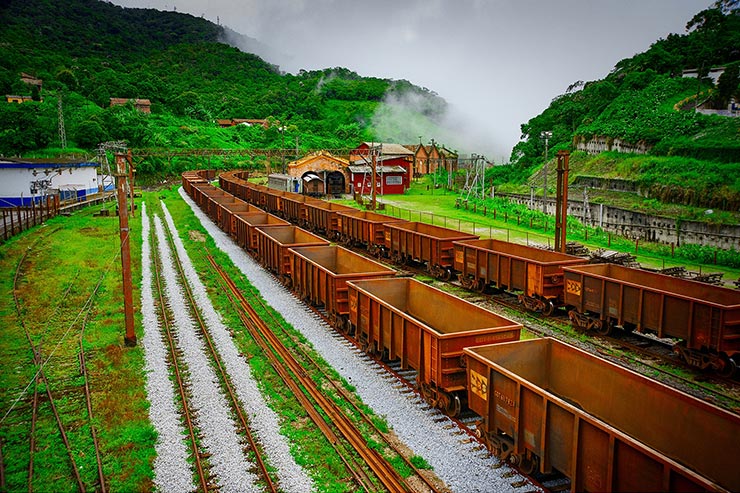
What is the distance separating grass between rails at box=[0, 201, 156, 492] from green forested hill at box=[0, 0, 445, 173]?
177 feet

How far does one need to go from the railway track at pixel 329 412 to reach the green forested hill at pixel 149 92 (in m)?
65.6

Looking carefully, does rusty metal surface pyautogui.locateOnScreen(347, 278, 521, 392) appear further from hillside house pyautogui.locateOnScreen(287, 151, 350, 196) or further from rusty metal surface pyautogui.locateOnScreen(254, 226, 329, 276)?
hillside house pyautogui.locateOnScreen(287, 151, 350, 196)

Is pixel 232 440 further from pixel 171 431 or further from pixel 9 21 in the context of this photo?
pixel 9 21

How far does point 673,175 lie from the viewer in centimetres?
4197

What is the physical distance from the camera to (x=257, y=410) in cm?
1180

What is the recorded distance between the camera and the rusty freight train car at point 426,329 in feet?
35.6

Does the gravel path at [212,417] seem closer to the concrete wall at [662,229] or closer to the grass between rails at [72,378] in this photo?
the grass between rails at [72,378]

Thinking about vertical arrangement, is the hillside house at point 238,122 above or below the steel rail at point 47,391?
above

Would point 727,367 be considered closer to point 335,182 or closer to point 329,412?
point 329,412

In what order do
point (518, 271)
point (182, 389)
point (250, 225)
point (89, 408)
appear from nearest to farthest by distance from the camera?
1. point (89, 408)
2. point (182, 389)
3. point (518, 271)
4. point (250, 225)

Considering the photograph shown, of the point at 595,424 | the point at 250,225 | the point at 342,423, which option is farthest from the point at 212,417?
the point at 250,225

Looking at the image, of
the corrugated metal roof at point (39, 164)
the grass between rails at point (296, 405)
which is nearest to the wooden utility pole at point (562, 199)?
the grass between rails at point (296, 405)

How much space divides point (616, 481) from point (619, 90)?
72662 mm

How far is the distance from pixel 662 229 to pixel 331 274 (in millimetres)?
25858
